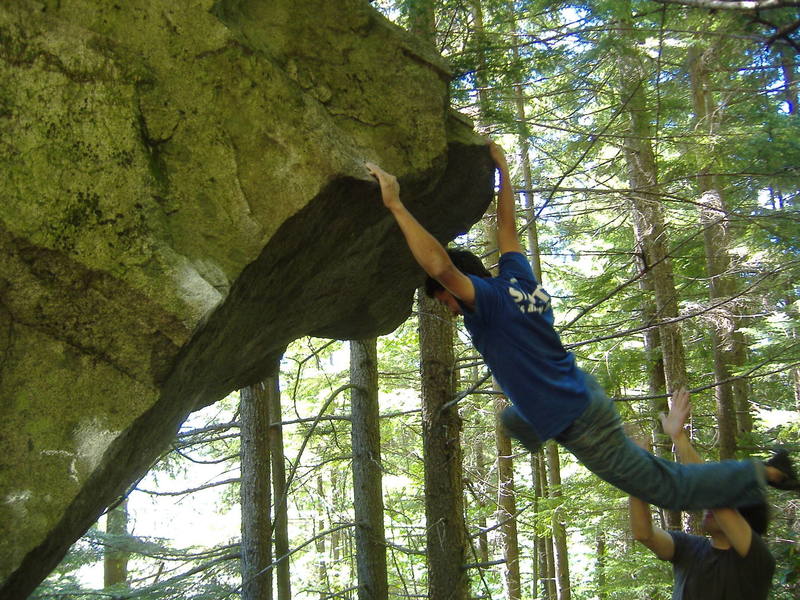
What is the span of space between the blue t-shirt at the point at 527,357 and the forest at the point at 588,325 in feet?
3.01

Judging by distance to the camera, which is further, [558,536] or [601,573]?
[601,573]

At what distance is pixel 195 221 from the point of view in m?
3.11

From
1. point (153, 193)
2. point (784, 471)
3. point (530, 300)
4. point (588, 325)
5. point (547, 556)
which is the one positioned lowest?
point (547, 556)

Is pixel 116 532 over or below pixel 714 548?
over

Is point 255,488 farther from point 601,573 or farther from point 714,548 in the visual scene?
point 601,573

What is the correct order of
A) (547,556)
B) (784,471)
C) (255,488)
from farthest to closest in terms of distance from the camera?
(547,556), (255,488), (784,471)

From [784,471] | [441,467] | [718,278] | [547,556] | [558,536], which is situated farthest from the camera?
[547,556]

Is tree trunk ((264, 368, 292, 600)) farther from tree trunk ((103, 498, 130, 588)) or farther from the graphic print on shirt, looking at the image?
the graphic print on shirt

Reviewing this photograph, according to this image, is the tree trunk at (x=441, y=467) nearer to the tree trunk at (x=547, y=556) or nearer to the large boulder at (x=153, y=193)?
the large boulder at (x=153, y=193)

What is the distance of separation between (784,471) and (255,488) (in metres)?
5.76

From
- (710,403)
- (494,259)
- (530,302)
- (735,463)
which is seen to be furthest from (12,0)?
(710,403)

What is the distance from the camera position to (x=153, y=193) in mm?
3031

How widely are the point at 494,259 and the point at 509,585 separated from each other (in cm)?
585

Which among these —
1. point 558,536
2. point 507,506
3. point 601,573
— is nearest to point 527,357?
point 507,506
